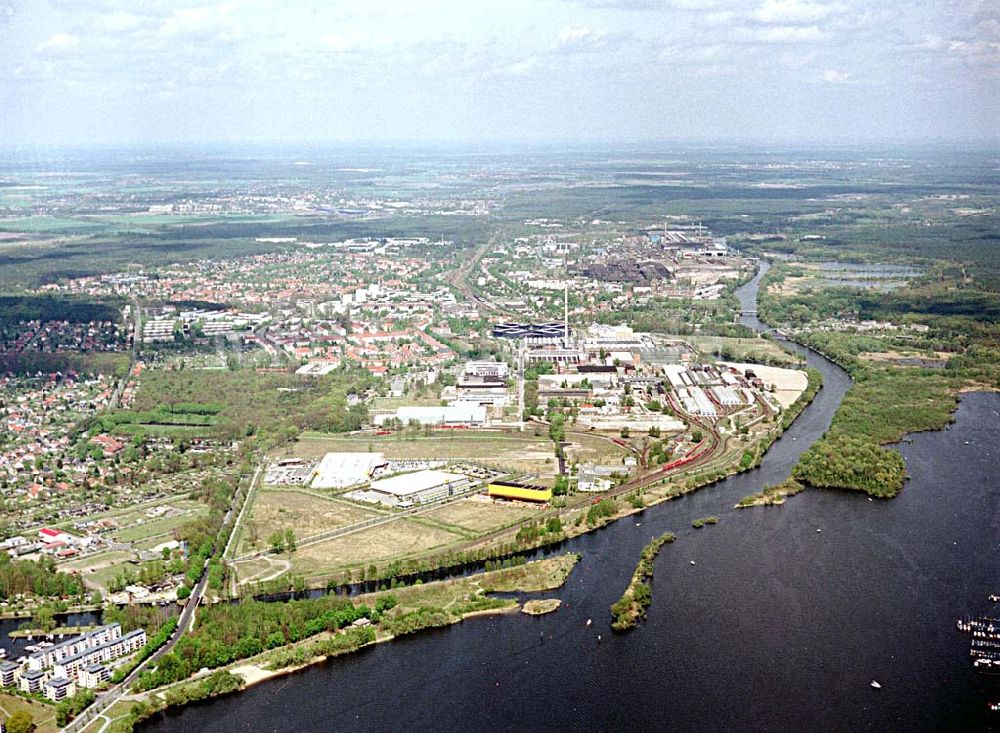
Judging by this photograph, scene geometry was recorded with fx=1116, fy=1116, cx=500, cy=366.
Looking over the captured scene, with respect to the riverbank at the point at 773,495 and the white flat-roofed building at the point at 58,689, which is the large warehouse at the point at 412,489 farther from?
the white flat-roofed building at the point at 58,689

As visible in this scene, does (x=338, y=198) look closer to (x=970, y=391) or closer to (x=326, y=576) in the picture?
(x=970, y=391)

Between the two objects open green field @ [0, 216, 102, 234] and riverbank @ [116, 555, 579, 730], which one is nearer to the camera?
riverbank @ [116, 555, 579, 730]

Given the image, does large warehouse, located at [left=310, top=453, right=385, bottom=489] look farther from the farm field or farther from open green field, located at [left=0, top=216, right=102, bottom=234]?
open green field, located at [left=0, top=216, right=102, bottom=234]

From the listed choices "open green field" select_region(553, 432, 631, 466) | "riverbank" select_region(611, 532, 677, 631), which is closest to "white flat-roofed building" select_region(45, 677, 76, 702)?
"riverbank" select_region(611, 532, 677, 631)

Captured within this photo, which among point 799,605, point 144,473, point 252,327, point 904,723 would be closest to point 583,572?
point 799,605

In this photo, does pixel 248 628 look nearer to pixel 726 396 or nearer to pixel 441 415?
pixel 441 415

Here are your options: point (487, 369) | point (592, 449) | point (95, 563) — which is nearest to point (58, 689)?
point (95, 563)
